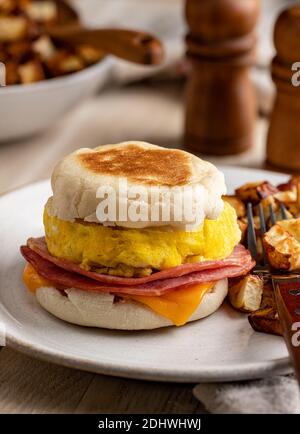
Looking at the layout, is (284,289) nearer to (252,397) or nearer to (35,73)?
(252,397)

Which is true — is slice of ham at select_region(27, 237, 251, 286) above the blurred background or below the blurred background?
above

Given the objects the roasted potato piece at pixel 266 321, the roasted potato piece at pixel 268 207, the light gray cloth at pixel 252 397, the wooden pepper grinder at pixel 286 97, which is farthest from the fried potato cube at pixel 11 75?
the light gray cloth at pixel 252 397

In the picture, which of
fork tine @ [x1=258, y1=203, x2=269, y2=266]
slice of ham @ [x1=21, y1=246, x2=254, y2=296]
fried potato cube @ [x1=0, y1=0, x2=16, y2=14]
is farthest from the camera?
fried potato cube @ [x1=0, y1=0, x2=16, y2=14]

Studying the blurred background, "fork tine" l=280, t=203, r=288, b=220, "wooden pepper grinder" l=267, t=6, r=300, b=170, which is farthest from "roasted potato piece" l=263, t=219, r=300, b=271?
the blurred background

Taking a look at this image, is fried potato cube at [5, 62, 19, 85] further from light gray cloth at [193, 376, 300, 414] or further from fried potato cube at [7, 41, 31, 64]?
light gray cloth at [193, 376, 300, 414]

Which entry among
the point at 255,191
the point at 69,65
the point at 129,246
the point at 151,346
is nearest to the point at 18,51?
the point at 69,65

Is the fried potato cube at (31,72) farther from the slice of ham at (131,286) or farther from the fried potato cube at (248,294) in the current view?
the fried potato cube at (248,294)
